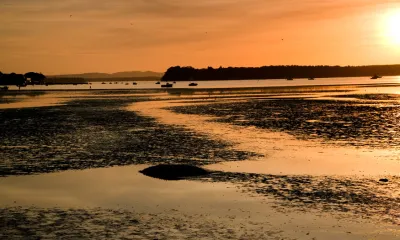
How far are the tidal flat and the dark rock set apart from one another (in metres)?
0.63

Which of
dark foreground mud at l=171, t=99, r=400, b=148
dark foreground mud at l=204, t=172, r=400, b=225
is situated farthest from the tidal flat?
dark foreground mud at l=171, t=99, r=400, b=148

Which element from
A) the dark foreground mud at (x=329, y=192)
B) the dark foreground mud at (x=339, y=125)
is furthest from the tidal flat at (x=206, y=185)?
the dark foreground mud at (x=339, y=125)

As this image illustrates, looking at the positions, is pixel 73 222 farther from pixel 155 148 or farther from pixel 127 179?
pixel 155 148

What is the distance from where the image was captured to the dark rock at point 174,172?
27.0m

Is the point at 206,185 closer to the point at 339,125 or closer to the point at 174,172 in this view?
the point at 174,172

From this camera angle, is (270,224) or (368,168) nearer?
(270,224)

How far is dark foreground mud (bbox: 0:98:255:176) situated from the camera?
3203 cm

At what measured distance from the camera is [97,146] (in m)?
39.4

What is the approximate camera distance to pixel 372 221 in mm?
17797

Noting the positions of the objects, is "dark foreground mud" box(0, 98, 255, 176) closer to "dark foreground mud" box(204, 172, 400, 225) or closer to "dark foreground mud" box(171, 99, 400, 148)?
"dark foreground mud" box(204, 172, 400, 225)

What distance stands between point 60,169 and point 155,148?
32.5ft

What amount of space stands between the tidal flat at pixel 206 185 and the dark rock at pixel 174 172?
0.63 metres

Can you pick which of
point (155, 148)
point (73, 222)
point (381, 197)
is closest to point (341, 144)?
point (155, 148)

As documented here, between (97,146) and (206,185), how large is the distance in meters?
17.1
